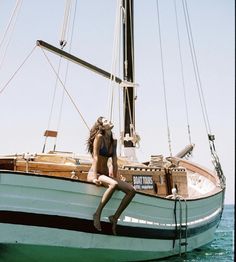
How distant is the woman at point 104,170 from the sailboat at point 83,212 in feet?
0.39

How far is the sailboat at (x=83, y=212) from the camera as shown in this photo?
20.9 feet

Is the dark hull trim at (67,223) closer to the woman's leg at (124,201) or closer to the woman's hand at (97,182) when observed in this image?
the woman's leg at (124,201)

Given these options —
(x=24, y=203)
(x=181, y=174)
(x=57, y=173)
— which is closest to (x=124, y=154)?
(x=181, y=174)

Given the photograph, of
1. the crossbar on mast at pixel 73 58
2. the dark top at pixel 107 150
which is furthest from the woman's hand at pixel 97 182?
the crossbar on mast at pixel 73 58

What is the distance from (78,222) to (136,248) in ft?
5.17

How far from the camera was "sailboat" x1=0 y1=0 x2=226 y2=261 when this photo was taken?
20.9 ft

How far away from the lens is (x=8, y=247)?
20.8 ft

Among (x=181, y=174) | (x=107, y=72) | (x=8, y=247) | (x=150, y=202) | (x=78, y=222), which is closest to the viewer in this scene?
(x=8, y=247)

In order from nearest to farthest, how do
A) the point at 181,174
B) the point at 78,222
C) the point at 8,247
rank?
1. the point at 8,247
2. the point at 78,222
3. the point at 181,174

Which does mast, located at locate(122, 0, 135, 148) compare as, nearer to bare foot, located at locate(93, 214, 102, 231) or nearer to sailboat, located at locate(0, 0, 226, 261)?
sailboat, located at locate(0, 0, 226, 261)

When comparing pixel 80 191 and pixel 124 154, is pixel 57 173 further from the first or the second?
pixel 124 154

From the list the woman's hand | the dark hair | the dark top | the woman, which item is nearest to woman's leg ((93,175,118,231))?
the woman

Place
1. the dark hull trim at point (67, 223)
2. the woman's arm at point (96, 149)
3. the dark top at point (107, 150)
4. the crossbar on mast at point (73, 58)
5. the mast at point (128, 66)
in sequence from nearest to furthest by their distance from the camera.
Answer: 1. the dark hull trim at point (67, 223)
2. the woman's arm at point (96, 149)
3. the dark top at point (107, 150)
4. the crossbar on mast at point (73, 58)
5. the mast at point (128, 66)

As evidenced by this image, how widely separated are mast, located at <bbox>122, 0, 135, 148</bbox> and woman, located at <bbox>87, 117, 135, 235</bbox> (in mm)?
5289
